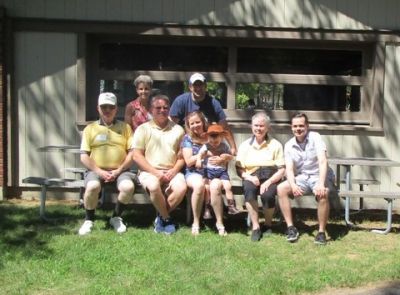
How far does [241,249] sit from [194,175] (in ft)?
3.16

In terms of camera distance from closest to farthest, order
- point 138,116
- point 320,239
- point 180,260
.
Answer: point 180,260
point 320,239
point 138,116

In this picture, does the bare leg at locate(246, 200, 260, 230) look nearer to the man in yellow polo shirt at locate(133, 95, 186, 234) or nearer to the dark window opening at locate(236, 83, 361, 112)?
the man in yellow polo shirt at locate(133, 95, 186, 234)

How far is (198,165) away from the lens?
5.91m

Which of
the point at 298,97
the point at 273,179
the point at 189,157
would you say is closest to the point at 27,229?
the point at 189,157

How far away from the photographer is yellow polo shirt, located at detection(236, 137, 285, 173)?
19.5 feet

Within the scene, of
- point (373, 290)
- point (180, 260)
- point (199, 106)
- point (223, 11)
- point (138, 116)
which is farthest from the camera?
point (223, 11)

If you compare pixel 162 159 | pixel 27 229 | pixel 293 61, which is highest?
pixel 293 61

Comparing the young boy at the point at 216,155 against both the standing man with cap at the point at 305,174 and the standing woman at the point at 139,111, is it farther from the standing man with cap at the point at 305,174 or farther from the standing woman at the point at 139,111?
the standing woman at the point at 139,111

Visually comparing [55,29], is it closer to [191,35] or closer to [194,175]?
[191,35]

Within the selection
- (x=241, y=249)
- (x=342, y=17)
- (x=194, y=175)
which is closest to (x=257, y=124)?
(x=194, y=175)

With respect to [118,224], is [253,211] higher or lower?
higher

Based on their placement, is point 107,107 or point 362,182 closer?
point 107,107

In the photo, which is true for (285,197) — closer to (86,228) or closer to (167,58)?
(86,228)

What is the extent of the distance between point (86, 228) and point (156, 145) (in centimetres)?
110
